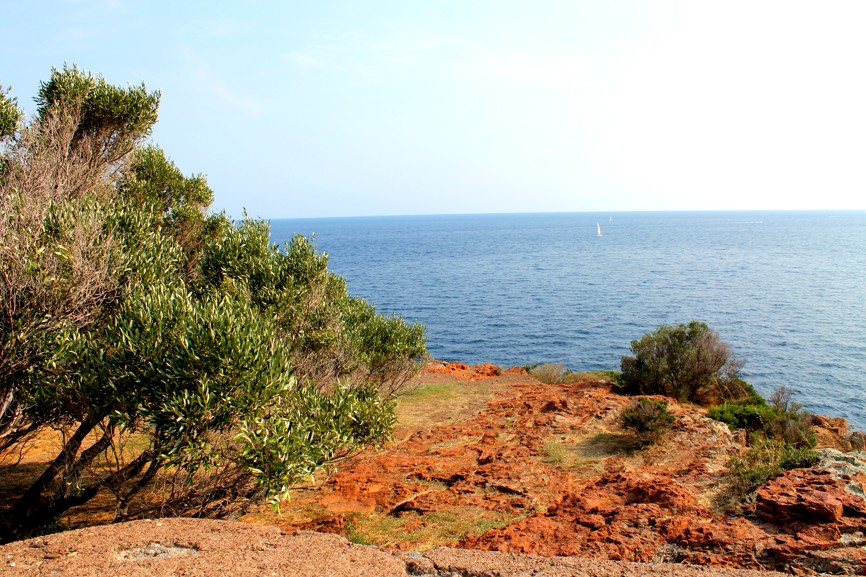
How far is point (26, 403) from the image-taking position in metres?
9.72

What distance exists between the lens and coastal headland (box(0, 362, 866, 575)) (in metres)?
8.64

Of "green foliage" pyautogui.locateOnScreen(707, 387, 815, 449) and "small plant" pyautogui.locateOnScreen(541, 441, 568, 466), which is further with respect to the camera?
"green foliage" pyautogui.locateOnScreen(707, 387, 815, 449)

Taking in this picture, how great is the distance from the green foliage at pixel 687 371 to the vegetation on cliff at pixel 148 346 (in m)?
16.5

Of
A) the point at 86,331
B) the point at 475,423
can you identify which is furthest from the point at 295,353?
the point at 475,423

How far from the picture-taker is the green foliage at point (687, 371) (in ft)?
82.2

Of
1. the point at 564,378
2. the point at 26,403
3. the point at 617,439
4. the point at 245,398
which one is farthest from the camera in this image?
the point at 564,378

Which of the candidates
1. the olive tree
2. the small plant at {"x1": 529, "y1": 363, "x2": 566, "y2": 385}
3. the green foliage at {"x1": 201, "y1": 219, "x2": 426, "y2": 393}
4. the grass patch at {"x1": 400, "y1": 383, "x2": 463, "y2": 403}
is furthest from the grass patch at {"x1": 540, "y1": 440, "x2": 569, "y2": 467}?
the small plant at {"x1": 529, "y1": 363, "x2": 566, "y2": 385}

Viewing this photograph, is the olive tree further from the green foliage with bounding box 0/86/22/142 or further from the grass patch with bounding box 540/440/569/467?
the grass patch with bounding box 540/440/569/467

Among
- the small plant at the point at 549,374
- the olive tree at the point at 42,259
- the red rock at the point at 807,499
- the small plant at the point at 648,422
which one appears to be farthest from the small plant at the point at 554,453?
the small plant at the point at 549,374

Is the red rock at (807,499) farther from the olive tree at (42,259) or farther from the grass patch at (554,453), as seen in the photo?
the olive tree at (42,259)

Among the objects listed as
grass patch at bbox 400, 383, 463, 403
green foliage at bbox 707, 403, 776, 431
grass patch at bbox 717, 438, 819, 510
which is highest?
grass patch at bbox 717, 438, 819, 510

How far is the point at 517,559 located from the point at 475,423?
12345 millimetres

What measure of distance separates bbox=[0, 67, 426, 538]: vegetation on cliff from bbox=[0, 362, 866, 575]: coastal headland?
1.41 m

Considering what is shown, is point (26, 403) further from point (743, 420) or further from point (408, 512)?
point (743, 420)
